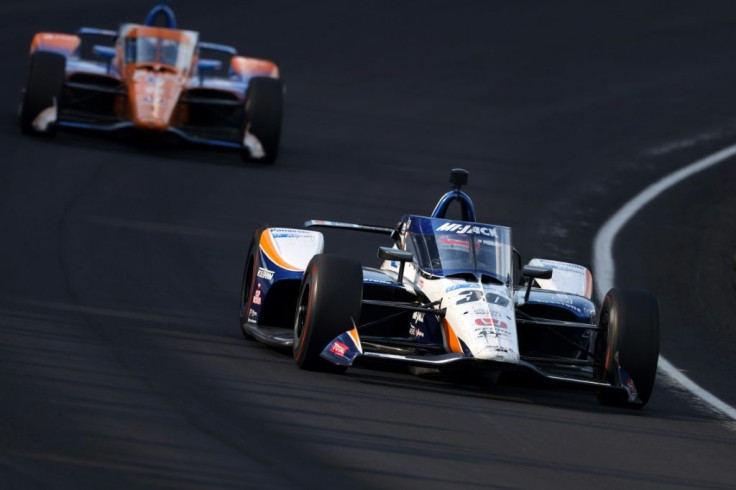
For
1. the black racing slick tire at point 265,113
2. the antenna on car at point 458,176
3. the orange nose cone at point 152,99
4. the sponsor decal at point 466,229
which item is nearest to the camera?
the sponsor decal at point 466,229

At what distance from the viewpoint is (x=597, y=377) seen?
9.90 metres

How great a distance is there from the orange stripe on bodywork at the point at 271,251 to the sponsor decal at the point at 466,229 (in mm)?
1047

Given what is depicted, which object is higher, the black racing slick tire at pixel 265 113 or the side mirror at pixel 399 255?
the side mirror at pixel 399 255

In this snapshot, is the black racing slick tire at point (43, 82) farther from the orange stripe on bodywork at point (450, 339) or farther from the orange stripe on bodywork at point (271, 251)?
the orange stripe on bodywork at point (450, 339)

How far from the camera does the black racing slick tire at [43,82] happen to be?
59.2 feet

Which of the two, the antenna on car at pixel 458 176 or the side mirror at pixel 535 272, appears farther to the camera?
the antenna on car at pixel 458 176

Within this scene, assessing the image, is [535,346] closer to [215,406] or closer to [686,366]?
[686,366]

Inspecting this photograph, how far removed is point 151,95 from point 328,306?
30.6ft

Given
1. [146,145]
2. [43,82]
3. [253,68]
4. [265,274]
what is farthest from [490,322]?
[253,68]

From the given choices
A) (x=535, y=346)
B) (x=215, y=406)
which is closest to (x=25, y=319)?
(x=215, y=406)

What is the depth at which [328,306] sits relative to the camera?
30.6 feet

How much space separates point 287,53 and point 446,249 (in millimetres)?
16871

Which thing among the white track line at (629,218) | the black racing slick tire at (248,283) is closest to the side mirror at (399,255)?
the black racing slick tire at (248,283)

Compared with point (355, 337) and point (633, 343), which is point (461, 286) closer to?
point (355, 337)
